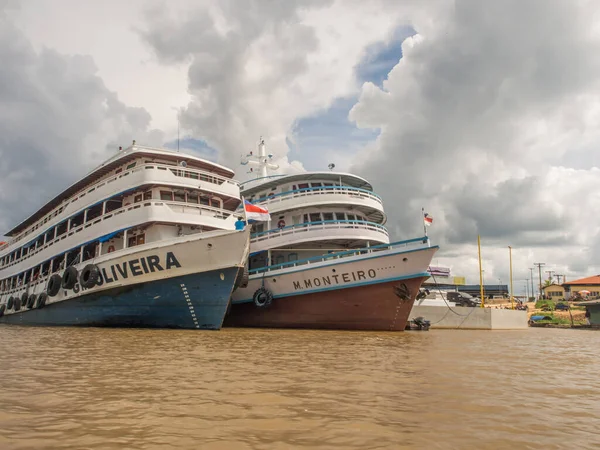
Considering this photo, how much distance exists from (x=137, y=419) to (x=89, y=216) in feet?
58.9

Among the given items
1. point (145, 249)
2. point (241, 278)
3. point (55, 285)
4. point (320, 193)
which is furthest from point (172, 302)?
point (320, 193)

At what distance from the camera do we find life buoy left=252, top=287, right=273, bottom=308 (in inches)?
710

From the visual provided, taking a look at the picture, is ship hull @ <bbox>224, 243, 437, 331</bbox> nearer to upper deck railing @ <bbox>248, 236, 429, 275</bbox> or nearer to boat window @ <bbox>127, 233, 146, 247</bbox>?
upper deck railing @ <bbox>248, 236, 429, 275</bbox>

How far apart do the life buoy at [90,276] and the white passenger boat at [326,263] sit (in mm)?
5816

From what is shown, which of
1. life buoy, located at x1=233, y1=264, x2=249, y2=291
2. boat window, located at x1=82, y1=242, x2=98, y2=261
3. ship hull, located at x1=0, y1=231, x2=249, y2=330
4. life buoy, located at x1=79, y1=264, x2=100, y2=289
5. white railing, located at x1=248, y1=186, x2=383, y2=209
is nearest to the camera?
ship hull, located at x1=0, y1=231, x2=249, y2=330

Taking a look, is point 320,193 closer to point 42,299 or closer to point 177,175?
point 177,175

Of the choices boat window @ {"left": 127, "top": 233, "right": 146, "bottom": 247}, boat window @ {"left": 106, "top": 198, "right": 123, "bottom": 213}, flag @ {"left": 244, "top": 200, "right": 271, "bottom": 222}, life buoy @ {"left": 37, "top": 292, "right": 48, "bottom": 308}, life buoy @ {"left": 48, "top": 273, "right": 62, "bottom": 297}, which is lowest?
life buoy @ {"left": 37, "top": 292, "right": 48, "bottom": 308}

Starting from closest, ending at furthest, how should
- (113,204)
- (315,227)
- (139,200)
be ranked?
(139,200) < (113,204) < (315,227)

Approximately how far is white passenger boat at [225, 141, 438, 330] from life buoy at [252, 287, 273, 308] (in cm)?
4

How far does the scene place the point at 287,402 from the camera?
4625 mm

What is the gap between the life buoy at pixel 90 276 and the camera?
15867mm

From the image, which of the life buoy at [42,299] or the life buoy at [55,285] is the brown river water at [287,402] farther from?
the life buoy at [42,299]

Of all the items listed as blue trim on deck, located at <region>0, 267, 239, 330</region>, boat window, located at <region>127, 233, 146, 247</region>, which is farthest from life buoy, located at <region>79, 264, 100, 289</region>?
boat window, located at <region>127, 233, 146, 247</region>

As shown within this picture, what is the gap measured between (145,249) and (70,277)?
425cm
